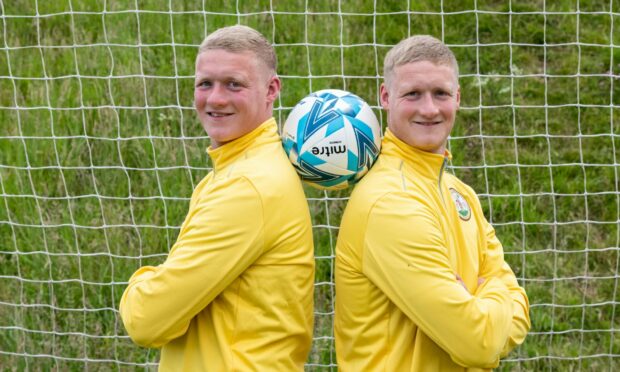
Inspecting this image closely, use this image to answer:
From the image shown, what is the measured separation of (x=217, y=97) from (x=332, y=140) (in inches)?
17.3

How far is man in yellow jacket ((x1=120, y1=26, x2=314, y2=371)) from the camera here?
333cm

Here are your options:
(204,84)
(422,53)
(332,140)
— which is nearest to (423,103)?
(422,53)

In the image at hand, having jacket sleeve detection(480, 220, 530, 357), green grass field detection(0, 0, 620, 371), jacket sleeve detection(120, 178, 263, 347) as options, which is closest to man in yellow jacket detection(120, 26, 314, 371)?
jacket sleeve detection(120, 178, 263, 347)

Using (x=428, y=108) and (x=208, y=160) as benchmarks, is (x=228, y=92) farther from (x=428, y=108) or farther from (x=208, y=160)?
(x=208, y=160)

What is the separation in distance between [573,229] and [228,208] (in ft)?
11.9

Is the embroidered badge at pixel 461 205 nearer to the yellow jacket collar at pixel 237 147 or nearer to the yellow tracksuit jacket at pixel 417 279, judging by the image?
the yellow tracksuit jacket at pixel 417 279

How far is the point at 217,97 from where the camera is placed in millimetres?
3574

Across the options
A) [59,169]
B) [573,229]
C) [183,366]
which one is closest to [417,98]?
[183,366]

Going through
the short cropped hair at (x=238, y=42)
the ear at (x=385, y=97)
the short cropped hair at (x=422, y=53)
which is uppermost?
the short cropped hair at (x=238, y=42)

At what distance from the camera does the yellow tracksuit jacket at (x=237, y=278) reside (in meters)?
3.32

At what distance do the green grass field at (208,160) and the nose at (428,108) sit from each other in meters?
2.54

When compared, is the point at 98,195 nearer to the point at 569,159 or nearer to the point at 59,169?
the point at 59,169

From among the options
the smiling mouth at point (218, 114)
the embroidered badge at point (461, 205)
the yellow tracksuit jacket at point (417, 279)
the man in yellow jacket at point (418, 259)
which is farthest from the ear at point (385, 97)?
the smiling mouth at point (218, 114)

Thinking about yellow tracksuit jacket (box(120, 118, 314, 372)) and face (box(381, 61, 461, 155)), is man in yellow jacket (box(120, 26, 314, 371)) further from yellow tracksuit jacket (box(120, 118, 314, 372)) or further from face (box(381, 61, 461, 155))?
face (box(381, 61, 461, 155))
